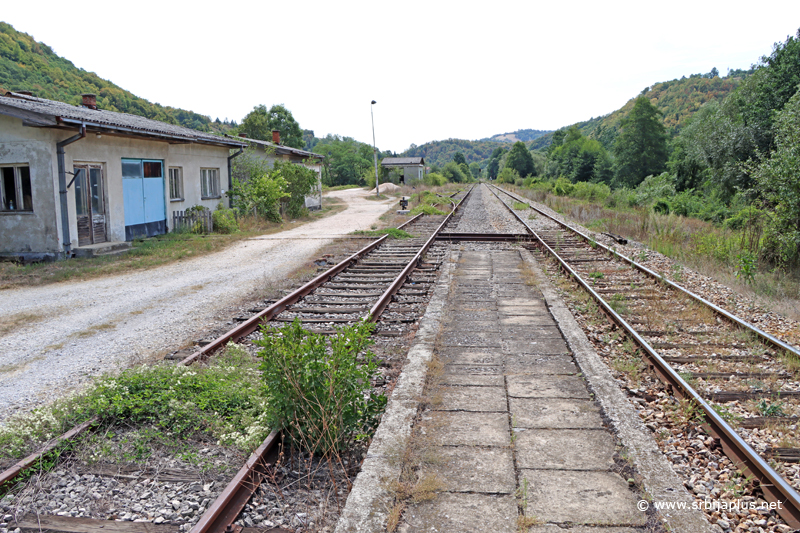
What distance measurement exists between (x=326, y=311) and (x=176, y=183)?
43.2 ft

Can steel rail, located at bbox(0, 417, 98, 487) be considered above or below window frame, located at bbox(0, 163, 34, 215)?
below

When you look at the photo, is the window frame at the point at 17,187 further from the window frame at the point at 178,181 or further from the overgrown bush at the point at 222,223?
the overgrown bush at the point at 222,223

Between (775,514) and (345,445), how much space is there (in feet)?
A: 9.05

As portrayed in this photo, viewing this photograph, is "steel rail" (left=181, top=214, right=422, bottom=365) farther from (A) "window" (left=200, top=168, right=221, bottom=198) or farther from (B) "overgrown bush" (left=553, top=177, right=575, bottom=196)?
(B) "overgrown bush" (left=553, top=177, right=575, bottom=196)

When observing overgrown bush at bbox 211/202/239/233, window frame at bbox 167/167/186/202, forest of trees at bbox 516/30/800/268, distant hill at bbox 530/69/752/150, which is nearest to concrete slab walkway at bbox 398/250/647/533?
forest of trees at bbox 516/30/800/268

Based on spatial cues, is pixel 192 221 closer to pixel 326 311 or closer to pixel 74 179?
pixel 74 179

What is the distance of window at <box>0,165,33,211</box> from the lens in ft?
42.2

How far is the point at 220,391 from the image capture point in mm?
4598

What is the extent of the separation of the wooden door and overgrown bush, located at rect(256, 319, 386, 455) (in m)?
11.9

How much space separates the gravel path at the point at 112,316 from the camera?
5582 mm

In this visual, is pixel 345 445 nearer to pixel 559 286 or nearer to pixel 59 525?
pixel 59 525

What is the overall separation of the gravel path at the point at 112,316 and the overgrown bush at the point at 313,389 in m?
2.50

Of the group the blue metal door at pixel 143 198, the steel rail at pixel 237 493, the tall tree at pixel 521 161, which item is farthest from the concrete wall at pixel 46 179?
the tall tree at pixel 521 161

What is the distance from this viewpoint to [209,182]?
67.8 ft
